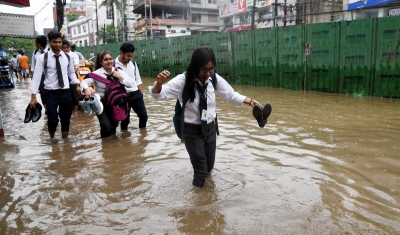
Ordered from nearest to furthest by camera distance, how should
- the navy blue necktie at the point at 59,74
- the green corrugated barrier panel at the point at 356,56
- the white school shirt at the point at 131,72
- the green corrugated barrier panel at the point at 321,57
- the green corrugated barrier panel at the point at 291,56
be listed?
the navy blue necktie at the point at 59,74, the white school shirt at the point at 131,72, the green corrugated barrier panel at the point at 356,56, the green corrugated barrier panel at the point at 321,57, the green corrugated barrier panel at the point at 291,56

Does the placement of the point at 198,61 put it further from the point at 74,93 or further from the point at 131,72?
the point at 74,93

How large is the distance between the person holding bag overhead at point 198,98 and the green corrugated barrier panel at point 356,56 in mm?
7439

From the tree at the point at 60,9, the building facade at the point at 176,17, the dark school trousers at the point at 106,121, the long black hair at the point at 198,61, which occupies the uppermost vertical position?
the building facade at the point at 176,17

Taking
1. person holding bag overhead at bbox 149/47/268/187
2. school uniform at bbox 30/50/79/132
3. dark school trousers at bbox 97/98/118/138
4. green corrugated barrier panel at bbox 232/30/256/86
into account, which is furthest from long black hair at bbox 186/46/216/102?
green corrugated barrier panel at bbox 232/30/256/86

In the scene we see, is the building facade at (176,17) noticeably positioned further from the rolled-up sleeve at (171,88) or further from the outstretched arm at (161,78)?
the outstretched arm at (161,78)

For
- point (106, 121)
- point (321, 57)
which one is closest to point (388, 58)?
point (321, 57)

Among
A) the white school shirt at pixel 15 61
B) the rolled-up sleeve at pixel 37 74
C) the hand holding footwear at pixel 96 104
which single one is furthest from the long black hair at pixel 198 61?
the white school shirt at pixel 15 61

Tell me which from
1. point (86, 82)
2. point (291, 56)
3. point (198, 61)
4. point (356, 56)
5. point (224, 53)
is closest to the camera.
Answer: point (198, 61)

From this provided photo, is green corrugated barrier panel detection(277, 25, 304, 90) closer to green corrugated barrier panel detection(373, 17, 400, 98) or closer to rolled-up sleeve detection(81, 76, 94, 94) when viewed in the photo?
green corrugated barrier panel detection(373, 17, 400, 98)

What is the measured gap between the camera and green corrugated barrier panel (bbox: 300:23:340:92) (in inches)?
406

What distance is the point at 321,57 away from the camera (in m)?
10.7

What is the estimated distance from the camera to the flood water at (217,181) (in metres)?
2.88

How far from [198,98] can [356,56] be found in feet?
26.1

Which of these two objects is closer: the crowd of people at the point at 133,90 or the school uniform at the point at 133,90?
the crowd of people at the point at 133,90
